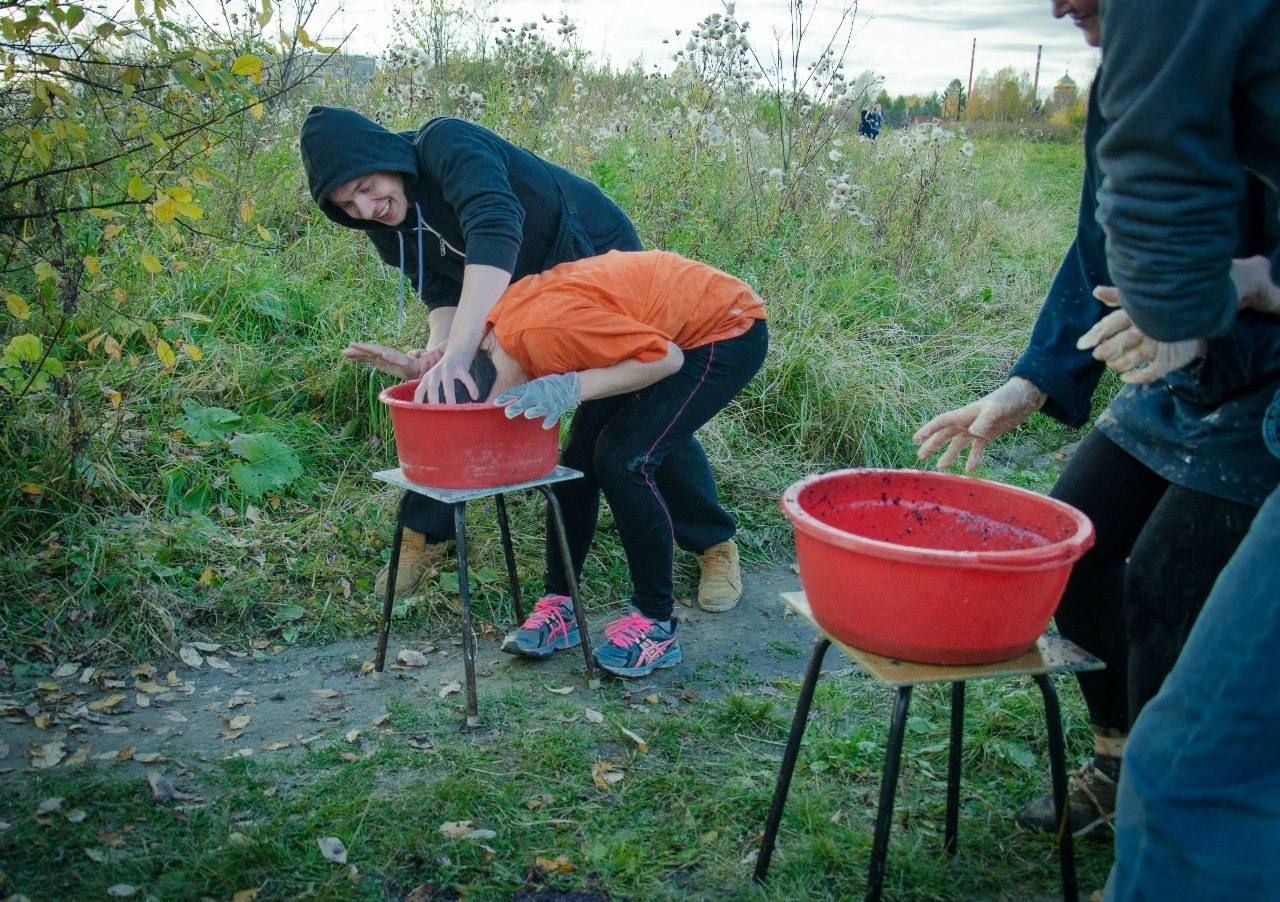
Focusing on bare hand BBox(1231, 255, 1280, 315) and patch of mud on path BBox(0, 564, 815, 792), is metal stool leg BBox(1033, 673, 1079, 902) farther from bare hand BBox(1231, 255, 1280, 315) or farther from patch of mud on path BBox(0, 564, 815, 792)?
patch of mud on path BBox(0, 564, 815, 792)

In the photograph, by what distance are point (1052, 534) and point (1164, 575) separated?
0.68 ft

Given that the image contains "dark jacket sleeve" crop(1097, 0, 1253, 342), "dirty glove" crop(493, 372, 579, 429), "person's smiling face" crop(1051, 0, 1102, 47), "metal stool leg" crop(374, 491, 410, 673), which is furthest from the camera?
"metal stool leg" crop(374, 491, 410, 673)

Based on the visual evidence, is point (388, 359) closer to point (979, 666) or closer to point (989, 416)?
point (989, 416)

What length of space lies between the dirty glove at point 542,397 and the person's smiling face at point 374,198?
706mm

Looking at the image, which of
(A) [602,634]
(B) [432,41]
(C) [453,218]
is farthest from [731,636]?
(B) [432,41]

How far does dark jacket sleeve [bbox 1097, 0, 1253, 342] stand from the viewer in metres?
1.13

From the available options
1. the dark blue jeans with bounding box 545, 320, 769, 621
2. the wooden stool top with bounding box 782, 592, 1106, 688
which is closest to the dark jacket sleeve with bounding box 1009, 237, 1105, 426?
the wooden stool top with bounding box 782, 592, 1106, 688

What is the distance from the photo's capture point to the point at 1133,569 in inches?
74.6

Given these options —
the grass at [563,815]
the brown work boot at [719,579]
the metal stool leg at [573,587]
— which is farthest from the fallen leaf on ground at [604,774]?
the brown work boot at [719,579]

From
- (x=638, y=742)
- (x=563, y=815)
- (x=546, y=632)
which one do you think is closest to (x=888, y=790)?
(x=563, y=815)

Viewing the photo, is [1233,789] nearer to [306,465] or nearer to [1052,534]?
[1052,534]

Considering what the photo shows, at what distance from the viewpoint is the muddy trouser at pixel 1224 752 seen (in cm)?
117

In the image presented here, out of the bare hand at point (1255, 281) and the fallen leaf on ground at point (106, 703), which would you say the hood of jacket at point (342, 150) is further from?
the bare hand at point (1255, 281)

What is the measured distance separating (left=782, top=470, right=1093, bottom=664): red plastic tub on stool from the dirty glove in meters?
0.92
